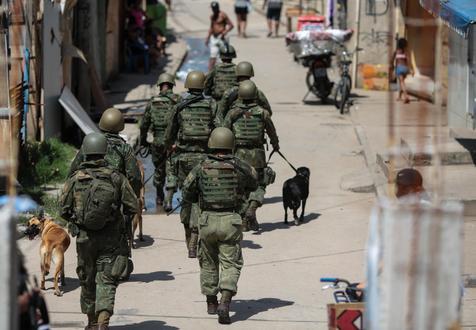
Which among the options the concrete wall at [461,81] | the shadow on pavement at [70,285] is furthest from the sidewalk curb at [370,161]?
the shadow on pavement at [70,285]

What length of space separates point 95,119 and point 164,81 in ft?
17.9

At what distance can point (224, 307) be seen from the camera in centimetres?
1043

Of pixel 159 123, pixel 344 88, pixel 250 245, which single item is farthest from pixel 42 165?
pixel 344 88

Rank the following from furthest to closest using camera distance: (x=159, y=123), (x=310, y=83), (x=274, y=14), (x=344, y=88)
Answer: (x=274, y=14), (x=310, y=83), (x=344, y=88), (x=159, y=123)

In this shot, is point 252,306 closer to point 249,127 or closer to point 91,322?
point 91,322

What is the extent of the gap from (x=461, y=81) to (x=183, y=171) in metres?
5.88

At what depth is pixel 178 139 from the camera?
533 inches

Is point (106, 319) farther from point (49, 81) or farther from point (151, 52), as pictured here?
point (151, 52)

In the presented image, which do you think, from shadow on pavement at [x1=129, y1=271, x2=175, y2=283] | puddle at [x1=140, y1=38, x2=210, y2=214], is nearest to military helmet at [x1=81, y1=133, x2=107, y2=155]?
shadow on pavement at [x1=129, y1=271, x2=175, y2=283]

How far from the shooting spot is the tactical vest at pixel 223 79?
53.5ft

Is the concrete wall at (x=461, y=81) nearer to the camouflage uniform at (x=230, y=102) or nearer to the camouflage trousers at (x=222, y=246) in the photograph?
the camouflage uniform at (x=230, y=102)

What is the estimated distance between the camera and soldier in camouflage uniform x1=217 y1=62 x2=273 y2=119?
1429cm

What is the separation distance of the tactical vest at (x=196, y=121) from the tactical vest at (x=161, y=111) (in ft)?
3.14

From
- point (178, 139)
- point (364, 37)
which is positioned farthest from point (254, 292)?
point (364, 37)
